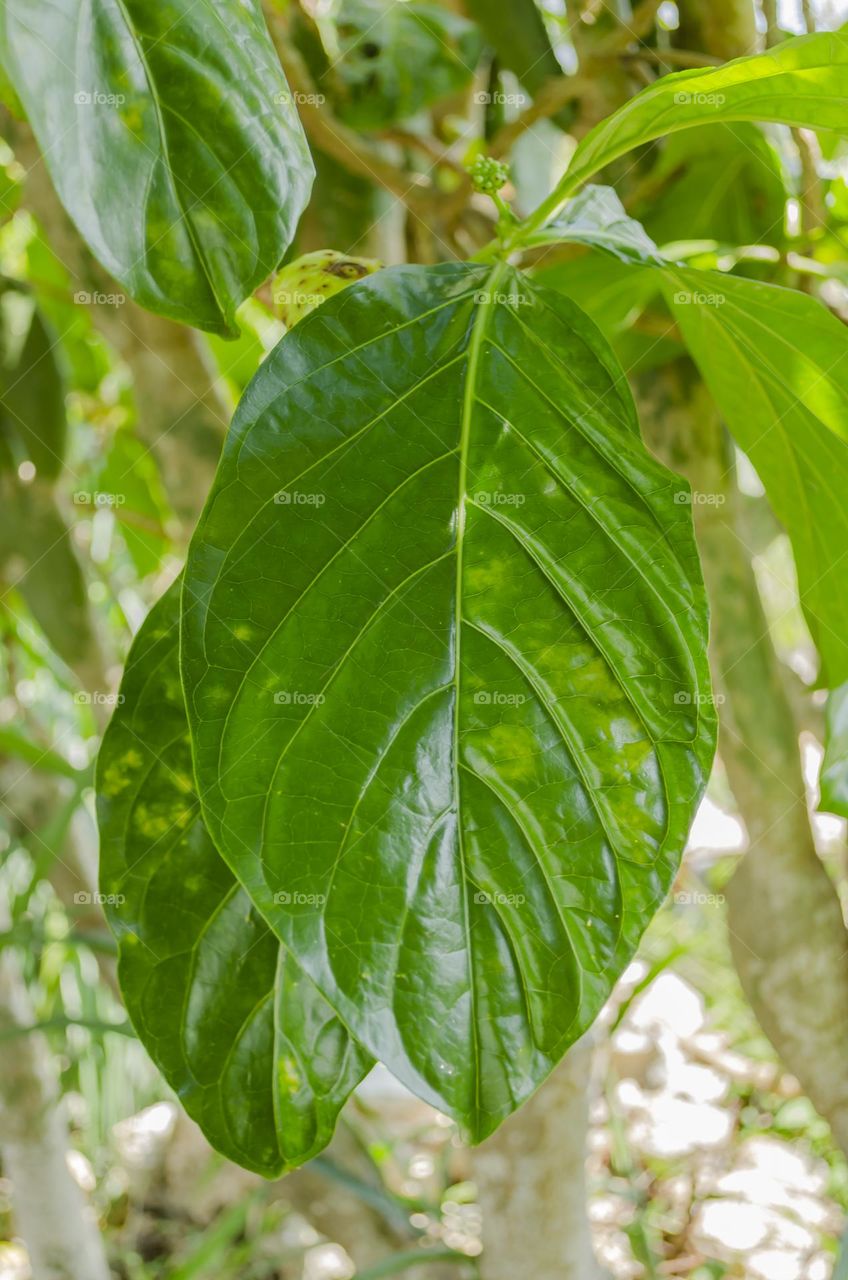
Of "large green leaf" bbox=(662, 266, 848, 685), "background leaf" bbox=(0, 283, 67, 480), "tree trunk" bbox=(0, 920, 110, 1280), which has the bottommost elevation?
"tree trunk" bbox=(0, 920, 110, 1280)

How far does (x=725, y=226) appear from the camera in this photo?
2.49 ft

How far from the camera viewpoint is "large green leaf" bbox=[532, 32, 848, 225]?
36cm

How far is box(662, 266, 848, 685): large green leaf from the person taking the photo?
0.43 m

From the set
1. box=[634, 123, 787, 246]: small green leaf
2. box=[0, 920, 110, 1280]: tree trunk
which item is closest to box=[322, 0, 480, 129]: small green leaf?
box=[634, 123, 787, 246]: small green leaf

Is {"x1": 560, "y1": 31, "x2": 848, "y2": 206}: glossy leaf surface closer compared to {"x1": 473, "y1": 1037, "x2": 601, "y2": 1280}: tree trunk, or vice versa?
{"x1": 560, "y1": 31, "x2": 848, "y2": 206}: glossy leaf surface

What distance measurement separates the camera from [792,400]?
0.47 m

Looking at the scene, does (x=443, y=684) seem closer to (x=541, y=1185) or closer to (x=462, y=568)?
(x=462, y=568)

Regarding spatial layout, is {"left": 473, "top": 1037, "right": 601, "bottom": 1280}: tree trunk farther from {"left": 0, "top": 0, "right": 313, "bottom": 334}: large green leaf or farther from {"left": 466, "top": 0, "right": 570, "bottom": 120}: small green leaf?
{"left": 466, "top": 0, "right": 570, "bottom": 120}: small green leaf

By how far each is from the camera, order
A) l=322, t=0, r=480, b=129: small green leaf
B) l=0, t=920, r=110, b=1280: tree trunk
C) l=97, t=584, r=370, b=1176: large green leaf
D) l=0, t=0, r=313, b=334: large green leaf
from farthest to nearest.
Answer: l=0, t=920, r=110, b=1280: tree trunk, l=322, t=0, r=480, b=129: small green leaf, l=97, t=584, r=370, b=1176: large green leaf, l=0, t=0, r=313, b=334: large green leaf

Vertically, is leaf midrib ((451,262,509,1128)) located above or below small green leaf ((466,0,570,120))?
below

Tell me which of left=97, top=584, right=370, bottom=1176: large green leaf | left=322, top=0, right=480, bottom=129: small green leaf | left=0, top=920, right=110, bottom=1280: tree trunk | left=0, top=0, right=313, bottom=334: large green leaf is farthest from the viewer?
left=0, top=920, right=110, bottom=1280: tree trunk

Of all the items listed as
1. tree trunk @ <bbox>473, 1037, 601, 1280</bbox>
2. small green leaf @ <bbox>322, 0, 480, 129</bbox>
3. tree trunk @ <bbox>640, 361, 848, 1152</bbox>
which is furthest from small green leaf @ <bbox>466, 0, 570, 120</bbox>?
tree trunk @ <bbox>473, 1037, 601, 1280</bbox>

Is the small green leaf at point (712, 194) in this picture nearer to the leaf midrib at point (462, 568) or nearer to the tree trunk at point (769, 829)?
the tree trunk at point (769, 829)

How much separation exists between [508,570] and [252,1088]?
23 centimetres
